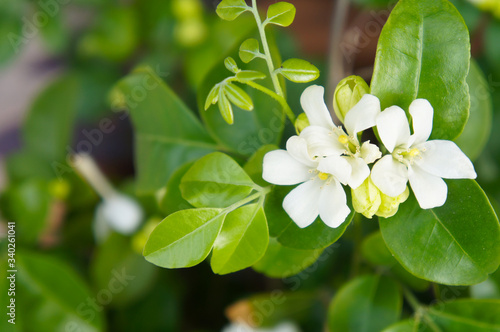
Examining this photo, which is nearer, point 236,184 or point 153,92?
point 236,184

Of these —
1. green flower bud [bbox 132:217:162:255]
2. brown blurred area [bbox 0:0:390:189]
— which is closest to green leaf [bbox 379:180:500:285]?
green flower bud [bbox 132:217:162:255]

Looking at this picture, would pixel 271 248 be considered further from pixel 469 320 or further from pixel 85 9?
pixel 85 9

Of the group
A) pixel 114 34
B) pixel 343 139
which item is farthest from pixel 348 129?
pixel 114 34

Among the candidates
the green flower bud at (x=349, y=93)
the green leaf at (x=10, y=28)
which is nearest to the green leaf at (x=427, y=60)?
the green flower bud at (x=349, y=93)

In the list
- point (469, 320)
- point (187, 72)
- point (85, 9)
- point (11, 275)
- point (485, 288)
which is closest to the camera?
point (469, 320)

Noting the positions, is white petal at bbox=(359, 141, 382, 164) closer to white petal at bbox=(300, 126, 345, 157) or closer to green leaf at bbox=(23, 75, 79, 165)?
white petal at bbox=(300, 126, 345, 157)

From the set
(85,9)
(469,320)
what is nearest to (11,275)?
(469,320)

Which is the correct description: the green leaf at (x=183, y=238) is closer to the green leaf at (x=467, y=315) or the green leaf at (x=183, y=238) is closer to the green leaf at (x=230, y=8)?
the green leaf at (x=230, y=8)
